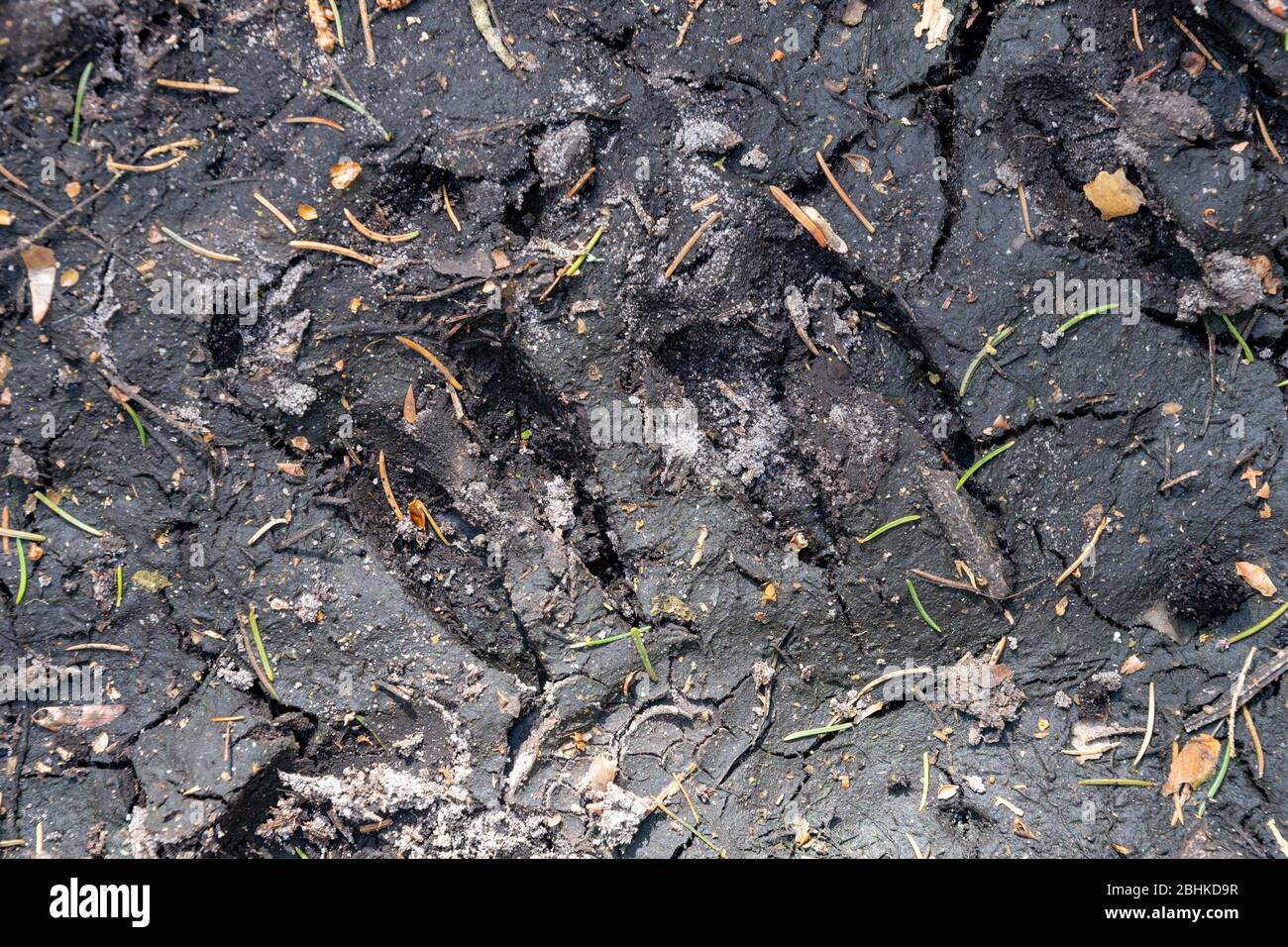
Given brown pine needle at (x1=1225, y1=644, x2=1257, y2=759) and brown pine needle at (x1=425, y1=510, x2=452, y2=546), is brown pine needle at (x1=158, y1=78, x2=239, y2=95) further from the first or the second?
brown pine needle at (x1=1225, y1=644, x2=1257, y2=759)

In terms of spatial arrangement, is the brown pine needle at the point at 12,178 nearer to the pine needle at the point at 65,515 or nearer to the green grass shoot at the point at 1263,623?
the pine needle at the point at 65,515


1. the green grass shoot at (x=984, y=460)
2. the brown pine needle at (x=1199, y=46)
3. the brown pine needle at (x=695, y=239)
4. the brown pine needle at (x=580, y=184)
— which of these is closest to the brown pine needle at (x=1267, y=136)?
the brown pine needle at (x=1199, y=46)

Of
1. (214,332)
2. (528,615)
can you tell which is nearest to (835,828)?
(528,615)

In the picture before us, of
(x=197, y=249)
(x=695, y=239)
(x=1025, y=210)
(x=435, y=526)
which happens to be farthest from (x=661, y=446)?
(x=197, y=249)

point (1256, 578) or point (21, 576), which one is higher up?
point (1256, 578)

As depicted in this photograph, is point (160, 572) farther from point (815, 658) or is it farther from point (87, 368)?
point (815, 658)

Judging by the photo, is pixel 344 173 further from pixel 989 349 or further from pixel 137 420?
pixel 989 349

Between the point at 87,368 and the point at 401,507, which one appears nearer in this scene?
the point at 87,368
